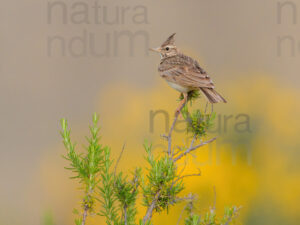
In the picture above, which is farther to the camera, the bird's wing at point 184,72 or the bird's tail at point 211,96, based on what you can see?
the bird's wing at point 184,72

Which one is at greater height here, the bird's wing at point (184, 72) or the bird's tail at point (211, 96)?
the bird's wing at point (184, 72)

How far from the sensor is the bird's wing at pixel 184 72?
9.60 feet

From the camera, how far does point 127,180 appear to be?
178 centimetres

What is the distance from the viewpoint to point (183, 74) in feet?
10.3

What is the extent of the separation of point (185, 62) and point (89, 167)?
1834mm

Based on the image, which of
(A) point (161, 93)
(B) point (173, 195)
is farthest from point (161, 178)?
(A) point (161, 93)

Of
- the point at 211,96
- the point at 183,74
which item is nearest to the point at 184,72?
the point at 183,74

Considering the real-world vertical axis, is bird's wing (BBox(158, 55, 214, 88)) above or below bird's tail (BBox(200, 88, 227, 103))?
above

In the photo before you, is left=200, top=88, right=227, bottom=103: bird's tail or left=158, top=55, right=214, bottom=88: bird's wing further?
left=158, top=55, right=214, bottom=88: bird's wing

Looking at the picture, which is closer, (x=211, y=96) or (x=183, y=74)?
(x=211, y=96)

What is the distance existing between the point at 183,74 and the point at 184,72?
5 cm

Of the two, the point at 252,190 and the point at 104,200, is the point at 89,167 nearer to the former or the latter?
the point at 104,200

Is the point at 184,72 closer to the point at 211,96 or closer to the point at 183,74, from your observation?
the point at 183,74

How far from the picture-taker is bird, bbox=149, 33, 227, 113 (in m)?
2.83
